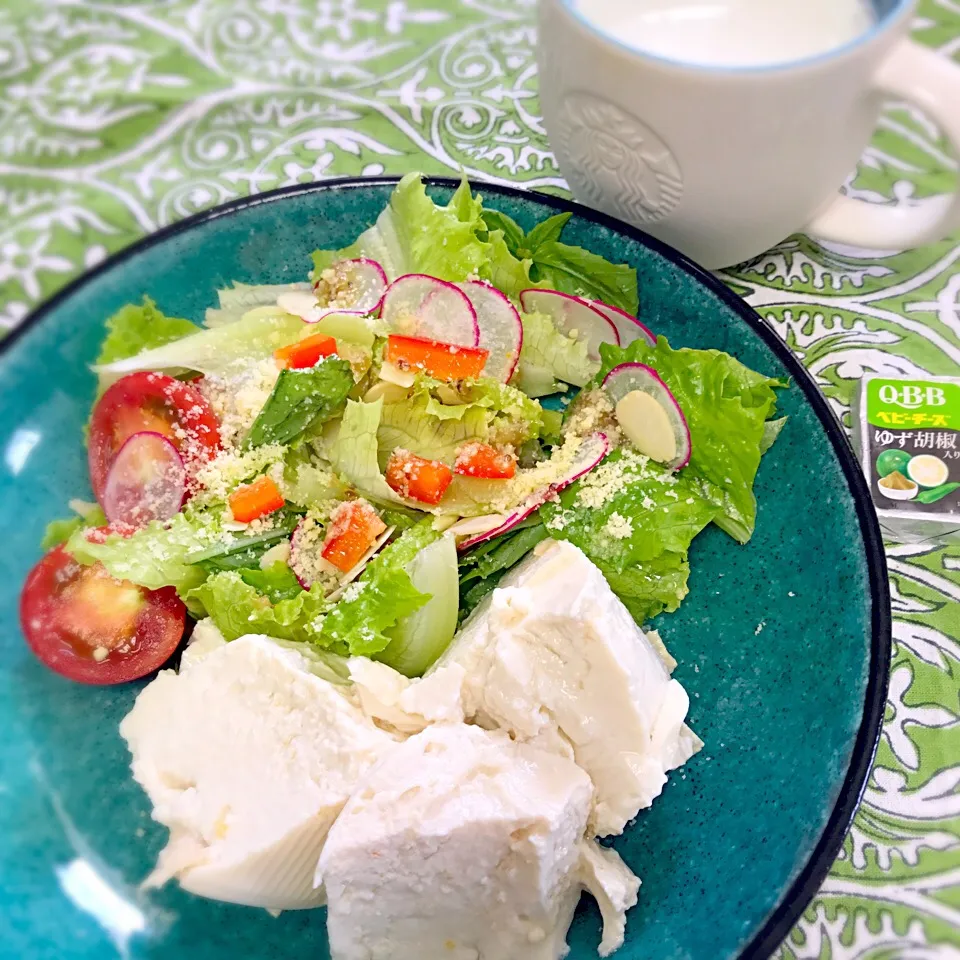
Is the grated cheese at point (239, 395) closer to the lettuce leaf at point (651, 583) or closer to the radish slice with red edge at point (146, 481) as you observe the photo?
the radish slice with red edge at point (146, 481)

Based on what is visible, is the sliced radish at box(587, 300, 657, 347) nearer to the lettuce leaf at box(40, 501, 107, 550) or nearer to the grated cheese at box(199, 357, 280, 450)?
the grated cheese at box(199, 357, 280, 450)

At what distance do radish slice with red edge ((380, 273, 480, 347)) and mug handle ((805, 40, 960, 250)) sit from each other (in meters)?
0.68

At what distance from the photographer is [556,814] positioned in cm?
98

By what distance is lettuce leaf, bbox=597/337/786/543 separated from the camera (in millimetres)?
1261

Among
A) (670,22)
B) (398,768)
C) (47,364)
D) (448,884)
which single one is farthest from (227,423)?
(670,22)

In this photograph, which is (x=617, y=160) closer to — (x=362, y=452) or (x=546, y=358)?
(x=546, y=358)

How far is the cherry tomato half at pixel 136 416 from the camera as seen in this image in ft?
4.62

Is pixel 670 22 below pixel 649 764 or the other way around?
the other way around

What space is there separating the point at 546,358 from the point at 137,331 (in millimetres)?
760

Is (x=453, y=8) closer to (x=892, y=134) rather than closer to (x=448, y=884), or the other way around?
(x=892, y=134)

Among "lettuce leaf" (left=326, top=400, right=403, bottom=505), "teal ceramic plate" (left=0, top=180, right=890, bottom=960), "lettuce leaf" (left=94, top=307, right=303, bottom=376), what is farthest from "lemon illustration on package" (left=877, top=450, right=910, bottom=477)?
"lettuce leaf" (left=94, top=307, right=303, bottom=376)

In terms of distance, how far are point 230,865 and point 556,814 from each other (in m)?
0.43

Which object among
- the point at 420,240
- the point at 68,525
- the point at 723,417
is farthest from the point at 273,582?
the point at 723,417

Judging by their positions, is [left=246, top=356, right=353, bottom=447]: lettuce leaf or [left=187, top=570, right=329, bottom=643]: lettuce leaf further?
[left=246, top=356, right=353, bottom=447]: lettuce leaf
